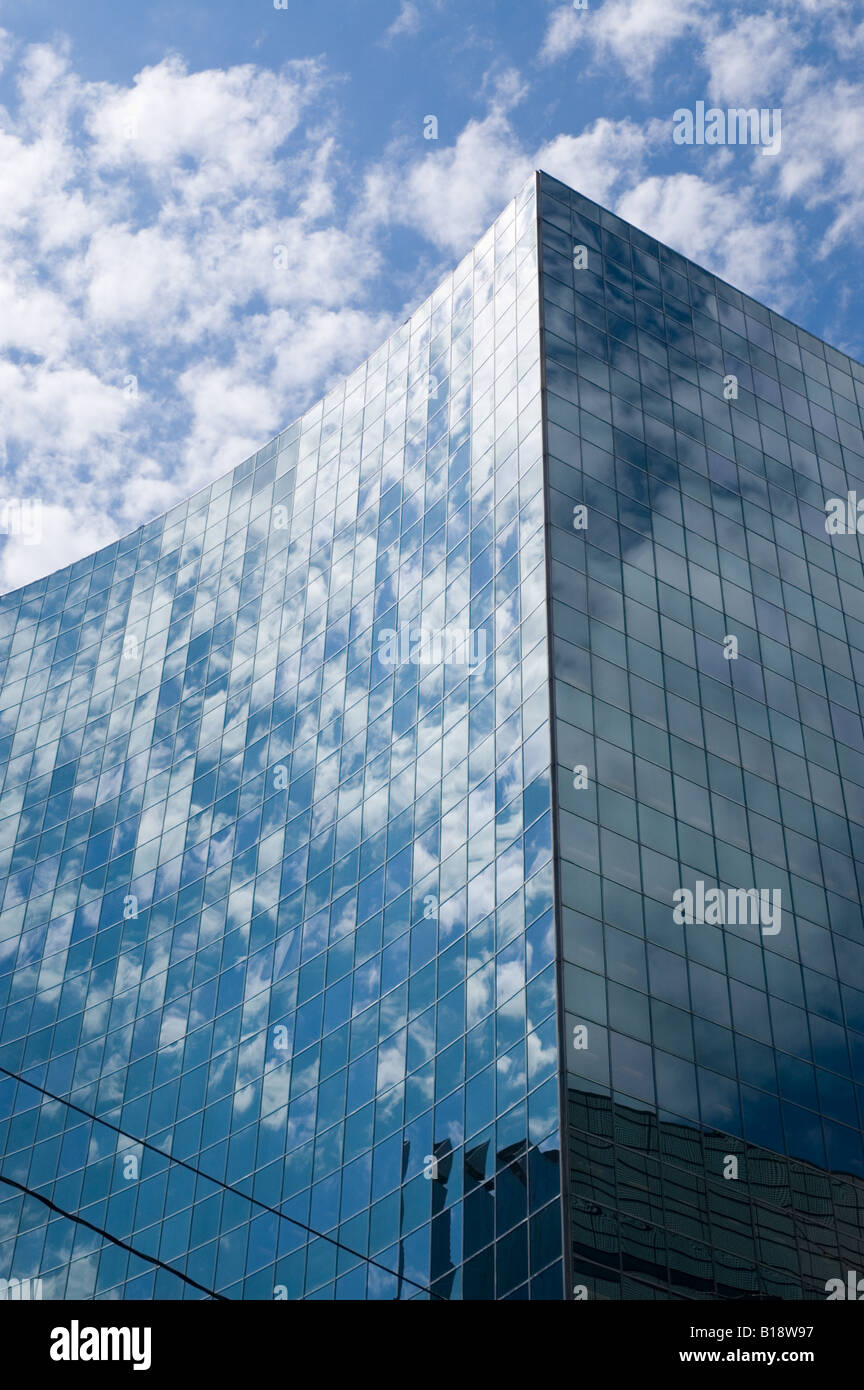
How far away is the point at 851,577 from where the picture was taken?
58969 millimetres

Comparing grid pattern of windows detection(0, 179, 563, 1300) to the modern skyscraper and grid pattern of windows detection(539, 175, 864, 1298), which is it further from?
grid pattern of windows detection(539, 175, 864, 1298)

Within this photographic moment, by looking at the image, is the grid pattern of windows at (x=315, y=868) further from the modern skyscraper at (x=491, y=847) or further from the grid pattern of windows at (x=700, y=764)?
the grid pattern of windows at (x=700, y=764)

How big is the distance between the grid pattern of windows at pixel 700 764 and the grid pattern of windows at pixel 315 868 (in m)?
1.29

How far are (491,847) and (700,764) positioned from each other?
761 cm

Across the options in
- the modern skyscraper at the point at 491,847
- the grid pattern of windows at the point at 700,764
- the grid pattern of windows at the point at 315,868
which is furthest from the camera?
the grid pattern of windows at the point at 315,868

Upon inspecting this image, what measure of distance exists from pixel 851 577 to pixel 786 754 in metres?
12.8

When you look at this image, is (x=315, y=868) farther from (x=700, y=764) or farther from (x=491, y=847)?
(x=700, y=764)

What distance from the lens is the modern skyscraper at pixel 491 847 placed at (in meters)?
37.6

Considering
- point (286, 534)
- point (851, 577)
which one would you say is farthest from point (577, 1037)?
point (286, 534)

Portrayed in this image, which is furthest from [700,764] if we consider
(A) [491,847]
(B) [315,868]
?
(B) [315,868]

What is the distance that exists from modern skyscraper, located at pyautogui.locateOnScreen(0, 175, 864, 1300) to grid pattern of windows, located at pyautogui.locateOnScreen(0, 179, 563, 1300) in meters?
0.21

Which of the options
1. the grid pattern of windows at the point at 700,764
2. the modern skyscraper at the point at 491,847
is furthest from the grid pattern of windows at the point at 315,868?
the grid pattern of windows at the point at 700,764

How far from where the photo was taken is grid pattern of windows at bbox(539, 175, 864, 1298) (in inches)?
1431

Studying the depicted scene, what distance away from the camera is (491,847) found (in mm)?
43156
